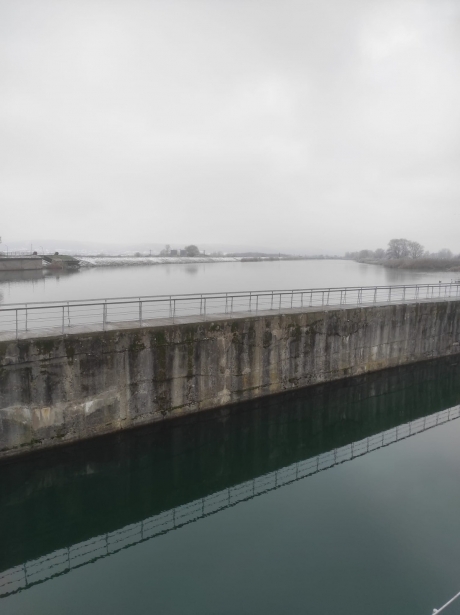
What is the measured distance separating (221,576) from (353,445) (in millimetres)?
8100

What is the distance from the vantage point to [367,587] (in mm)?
8227

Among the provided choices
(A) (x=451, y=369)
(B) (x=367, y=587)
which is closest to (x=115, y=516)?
(B) (x=367, y=587)

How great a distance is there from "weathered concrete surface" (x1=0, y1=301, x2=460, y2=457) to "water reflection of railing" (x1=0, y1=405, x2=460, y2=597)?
11.1 feet

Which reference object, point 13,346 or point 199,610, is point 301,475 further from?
point 13,346

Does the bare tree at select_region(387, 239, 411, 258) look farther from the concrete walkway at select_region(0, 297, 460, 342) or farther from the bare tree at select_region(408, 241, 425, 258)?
the concrete walkway at select_region(0, 297, 460, 342)

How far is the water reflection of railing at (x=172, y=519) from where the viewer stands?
8742mm

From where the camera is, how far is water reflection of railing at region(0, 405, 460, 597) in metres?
8.74

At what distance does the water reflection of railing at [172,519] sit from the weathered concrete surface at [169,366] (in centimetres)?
339

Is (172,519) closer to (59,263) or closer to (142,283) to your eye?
(142,283)

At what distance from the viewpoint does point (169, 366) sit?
14.0 metres

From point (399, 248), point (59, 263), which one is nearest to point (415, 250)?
point (399, 248)

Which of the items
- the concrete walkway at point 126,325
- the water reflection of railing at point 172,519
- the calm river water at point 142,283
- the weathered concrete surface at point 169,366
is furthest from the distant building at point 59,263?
the water reflection of railing at point 172,519

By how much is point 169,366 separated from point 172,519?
16.0ft

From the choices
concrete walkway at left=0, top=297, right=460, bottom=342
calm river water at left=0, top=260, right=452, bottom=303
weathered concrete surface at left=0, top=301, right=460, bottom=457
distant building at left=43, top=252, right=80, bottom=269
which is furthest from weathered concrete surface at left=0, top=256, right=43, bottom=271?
weathered concrete surface at left=0, top=301, right=460, bottom=457
